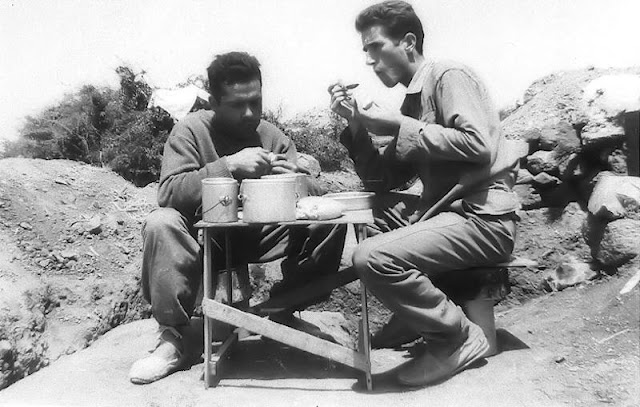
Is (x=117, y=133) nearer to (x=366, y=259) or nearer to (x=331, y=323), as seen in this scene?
(x=331, y=323)

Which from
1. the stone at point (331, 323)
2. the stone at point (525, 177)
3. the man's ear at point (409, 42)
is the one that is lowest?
the stone at point (331, 323)

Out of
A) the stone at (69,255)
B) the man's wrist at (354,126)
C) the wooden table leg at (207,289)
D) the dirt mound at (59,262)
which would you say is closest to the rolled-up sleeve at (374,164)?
the man's wrist at (354,126)

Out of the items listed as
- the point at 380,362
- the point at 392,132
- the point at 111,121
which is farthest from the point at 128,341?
the point at 111,121

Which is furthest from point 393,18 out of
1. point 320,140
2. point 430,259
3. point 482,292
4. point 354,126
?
point 320,140

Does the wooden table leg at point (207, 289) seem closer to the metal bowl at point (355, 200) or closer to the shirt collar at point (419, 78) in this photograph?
the metal bowl at point (355, 200)

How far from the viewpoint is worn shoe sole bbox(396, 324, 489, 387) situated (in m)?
3.17

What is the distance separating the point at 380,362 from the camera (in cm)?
375

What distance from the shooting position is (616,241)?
4.03 meters

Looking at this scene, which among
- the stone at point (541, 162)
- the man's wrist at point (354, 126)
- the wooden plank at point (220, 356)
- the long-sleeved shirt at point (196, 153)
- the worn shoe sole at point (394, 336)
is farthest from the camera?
the stone at point (541, 162)

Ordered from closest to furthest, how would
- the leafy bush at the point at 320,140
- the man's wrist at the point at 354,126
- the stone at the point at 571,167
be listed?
the man's wrist at the point at 354,126, the stone at the point at 571,167, the leafy bush at the point at 320,140

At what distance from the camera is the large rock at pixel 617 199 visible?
13.5 ft

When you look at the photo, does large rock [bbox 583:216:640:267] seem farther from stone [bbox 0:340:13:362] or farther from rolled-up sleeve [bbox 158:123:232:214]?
stone [bbox 0:340:13:362]

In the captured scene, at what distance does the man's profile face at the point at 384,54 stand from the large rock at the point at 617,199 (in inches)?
70.0

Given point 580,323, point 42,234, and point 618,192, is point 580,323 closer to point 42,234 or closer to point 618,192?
point 618,192
